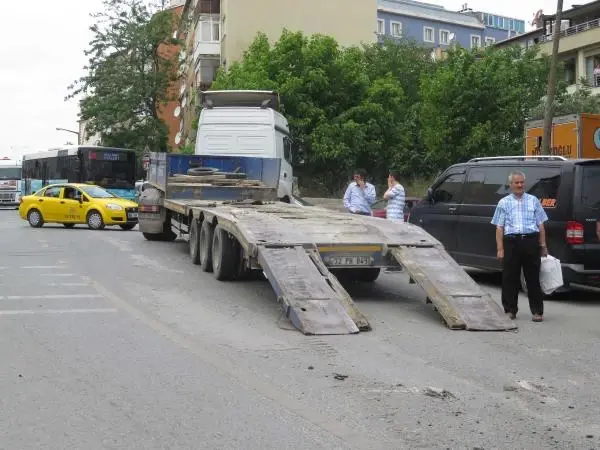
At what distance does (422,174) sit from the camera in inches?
1774

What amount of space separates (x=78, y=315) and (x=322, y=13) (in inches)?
1951

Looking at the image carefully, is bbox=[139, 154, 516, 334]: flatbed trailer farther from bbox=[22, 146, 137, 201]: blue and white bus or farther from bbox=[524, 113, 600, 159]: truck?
bbox=[22, 146, 137, 201]: blue and white bus

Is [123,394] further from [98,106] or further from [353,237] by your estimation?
[98,106]

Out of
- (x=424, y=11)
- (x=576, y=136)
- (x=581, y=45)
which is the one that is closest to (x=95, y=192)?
(x=576, y=136)

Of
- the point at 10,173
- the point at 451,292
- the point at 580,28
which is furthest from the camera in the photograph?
the point at 10,173

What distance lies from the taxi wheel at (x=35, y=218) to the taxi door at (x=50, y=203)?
0.65 feet

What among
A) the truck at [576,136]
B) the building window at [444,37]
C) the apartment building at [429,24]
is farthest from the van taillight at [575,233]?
the building window at [444,37]

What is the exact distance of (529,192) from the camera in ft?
38.0

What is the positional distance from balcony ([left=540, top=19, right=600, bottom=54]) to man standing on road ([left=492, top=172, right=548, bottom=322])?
Answer: 42832 millimetres

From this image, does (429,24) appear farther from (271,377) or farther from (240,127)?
(271,377)

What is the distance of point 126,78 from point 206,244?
149ft

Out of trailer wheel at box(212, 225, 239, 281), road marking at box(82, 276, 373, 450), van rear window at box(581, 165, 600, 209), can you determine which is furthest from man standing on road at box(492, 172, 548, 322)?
trailer wheel at box(212, 225, 239, 281)

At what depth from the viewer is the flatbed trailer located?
8742mm

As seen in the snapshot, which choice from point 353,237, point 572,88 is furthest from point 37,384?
point 572,88
